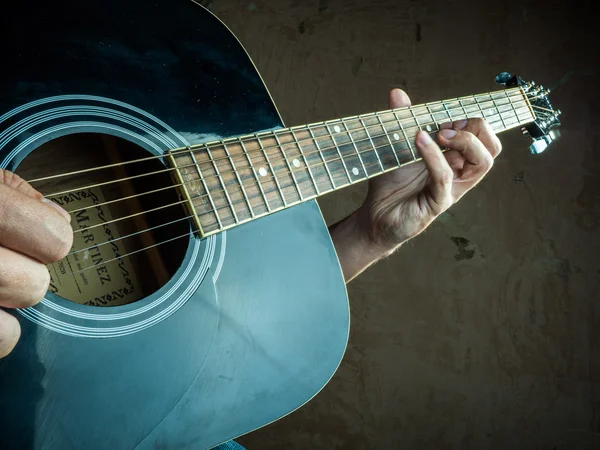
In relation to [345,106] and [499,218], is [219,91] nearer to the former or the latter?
[345,106]

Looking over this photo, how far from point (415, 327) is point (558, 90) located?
113 cm

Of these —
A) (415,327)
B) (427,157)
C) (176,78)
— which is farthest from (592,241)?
(176,78)

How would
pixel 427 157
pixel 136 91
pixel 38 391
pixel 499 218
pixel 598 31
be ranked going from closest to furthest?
pixel 38 391 → pixel 136 91 → pixel 427 157 → pixel 598 31 → pixel 499 218

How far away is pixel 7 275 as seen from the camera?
0.63 m

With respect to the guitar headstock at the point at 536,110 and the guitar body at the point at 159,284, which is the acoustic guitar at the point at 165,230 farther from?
the guitar headstock at the point at 536,110

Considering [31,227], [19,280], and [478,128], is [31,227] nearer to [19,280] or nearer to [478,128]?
[19,280]

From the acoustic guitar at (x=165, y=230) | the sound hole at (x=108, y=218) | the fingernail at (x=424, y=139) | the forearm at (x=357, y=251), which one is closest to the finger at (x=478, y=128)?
the fingernail at (x=424, y=139)

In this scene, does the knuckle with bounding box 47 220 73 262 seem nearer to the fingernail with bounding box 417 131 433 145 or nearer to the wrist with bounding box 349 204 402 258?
the fingernail with bounding box 417 131 433 145

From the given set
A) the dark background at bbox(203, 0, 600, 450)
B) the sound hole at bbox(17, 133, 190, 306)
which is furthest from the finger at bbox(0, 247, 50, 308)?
the dark background at bbox(203, 0, 600, 450)

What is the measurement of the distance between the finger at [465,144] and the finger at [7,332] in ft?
3.03

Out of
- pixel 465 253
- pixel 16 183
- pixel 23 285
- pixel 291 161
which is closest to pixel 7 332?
pixel 23 285

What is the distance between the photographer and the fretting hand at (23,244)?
631 mm

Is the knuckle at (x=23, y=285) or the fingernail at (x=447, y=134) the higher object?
the fingernail at (x=447, y=134)

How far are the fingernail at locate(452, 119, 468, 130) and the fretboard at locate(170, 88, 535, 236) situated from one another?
1.1 inches
